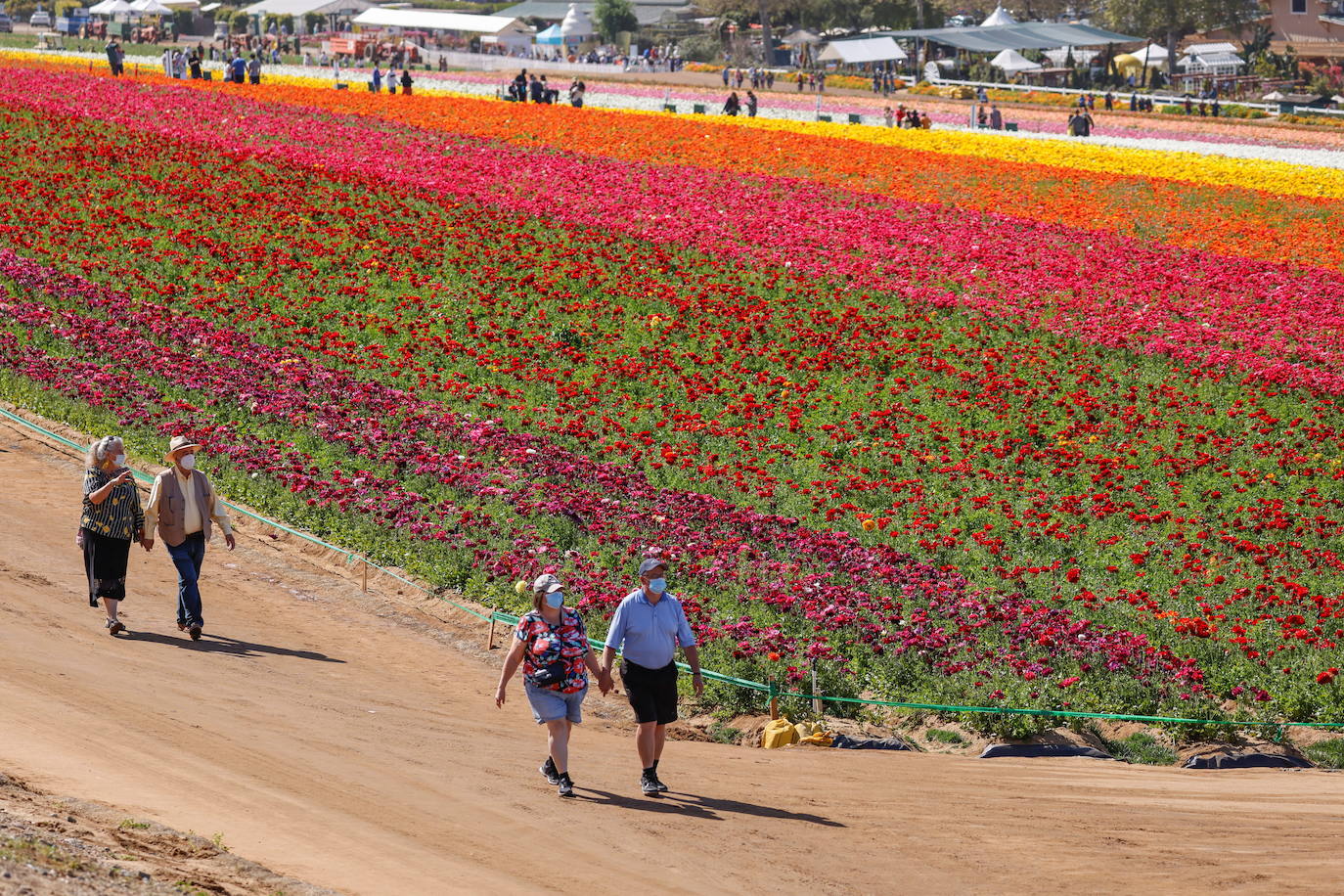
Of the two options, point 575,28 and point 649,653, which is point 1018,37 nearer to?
point 575,28

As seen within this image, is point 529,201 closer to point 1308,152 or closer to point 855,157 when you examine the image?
point 855,157

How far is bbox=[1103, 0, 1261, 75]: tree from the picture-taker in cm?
Answer: 8912

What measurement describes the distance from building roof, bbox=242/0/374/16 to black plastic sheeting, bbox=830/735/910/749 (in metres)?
92.4

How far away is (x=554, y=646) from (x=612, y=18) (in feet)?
330

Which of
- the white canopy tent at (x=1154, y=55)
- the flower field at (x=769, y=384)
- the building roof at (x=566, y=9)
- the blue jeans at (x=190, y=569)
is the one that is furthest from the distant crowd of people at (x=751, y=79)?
the blue jeans at (x=190, y=569)

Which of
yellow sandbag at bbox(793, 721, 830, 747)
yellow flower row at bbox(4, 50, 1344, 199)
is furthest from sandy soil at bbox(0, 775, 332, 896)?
yellow flower row at bbox(4, 50, 1344, 199)

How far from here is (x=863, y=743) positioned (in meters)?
12.7

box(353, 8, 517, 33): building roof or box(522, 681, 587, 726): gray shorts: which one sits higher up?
box(353, 8, 517, 33): building roof

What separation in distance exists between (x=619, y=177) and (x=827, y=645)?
79.0 feet

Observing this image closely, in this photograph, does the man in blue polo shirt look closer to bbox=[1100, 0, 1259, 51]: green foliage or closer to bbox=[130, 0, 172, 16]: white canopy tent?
bbox=[1100, 0, 1259, 51]: green foliage

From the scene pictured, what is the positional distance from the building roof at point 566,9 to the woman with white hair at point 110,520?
10060 cm

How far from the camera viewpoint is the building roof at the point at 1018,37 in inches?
3287

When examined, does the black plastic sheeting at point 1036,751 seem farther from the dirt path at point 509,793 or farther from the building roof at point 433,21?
the building roof at point 433,21

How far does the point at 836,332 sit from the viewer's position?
80.6ft
